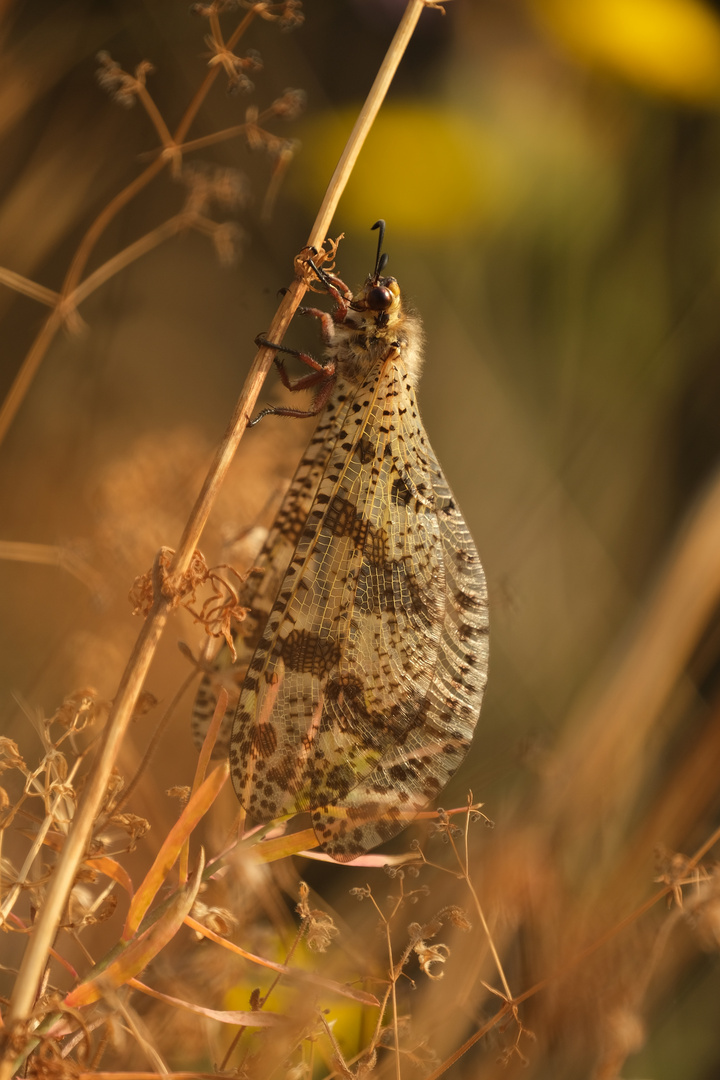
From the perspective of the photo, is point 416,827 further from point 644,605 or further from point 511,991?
point 644,605

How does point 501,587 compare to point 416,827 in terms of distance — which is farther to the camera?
point 501,587

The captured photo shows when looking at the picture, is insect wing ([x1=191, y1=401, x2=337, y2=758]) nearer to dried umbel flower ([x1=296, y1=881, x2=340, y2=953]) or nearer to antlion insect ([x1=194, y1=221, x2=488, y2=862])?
antlion insect ([x1=194, y1=221, x2=488, y2=862])

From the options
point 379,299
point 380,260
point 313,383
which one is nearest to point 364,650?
point 313,383

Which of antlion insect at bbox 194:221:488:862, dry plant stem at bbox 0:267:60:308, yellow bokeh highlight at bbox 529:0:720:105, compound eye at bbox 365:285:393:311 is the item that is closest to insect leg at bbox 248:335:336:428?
antlion insect at bbox 194:221:488:862

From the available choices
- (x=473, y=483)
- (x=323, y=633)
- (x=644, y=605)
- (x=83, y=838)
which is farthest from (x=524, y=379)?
(x=83, y=838)

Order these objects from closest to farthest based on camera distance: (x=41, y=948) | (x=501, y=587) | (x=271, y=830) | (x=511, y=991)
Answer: (x=41, y=948) < (x=271, y=830) < (x=511, y=991) < (x=501, y=587)

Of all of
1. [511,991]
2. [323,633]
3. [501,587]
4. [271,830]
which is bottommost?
[511,991]

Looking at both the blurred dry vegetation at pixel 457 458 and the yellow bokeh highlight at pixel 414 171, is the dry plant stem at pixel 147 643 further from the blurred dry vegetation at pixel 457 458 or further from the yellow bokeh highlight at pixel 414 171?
the yellow bokeh highlight at pixel 414 171
